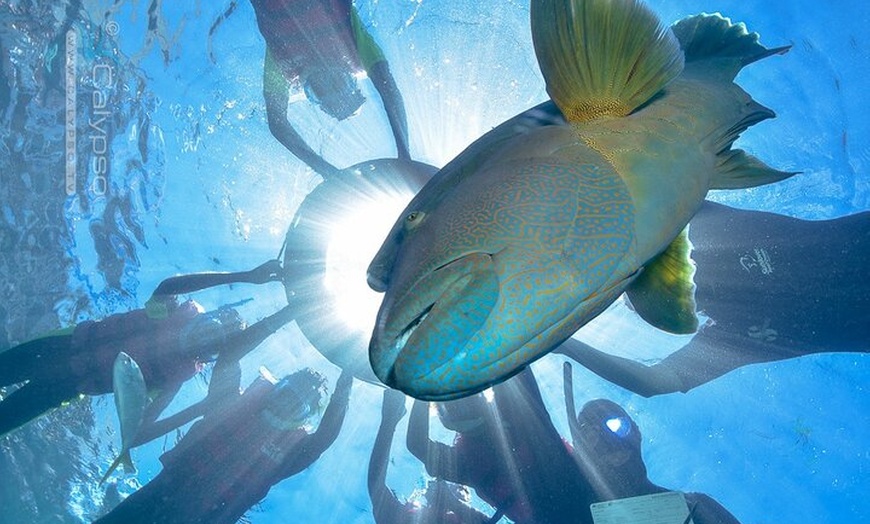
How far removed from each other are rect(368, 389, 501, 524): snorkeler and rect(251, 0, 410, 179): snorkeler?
15.7ft

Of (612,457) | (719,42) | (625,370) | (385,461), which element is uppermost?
(719,42)

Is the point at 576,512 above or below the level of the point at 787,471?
above

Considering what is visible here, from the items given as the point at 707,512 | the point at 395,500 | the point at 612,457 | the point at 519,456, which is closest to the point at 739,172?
the point at 519,456

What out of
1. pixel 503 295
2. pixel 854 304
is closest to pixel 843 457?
pixel 854 304

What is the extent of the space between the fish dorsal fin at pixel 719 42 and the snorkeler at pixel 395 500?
7.25 m

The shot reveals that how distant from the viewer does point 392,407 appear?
8938 millimetres

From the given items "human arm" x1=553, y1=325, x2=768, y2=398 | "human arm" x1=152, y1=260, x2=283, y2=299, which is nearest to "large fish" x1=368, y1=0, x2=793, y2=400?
"human arm" x1=553, y1=325, x2=768, y2=398

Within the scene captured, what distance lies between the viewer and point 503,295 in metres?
1.00

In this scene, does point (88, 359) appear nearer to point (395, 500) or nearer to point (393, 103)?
point (393, 103)

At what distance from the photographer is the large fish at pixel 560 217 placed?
1.00 m

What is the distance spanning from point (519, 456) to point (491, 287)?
264 inches

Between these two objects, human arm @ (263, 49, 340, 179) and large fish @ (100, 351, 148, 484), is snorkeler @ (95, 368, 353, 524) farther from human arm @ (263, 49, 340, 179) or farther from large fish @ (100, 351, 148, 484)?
human arm @ (263, 49, 340, 179)

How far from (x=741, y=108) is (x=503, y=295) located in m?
1.95

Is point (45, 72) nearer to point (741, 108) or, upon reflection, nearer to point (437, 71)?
point (437, 71)
